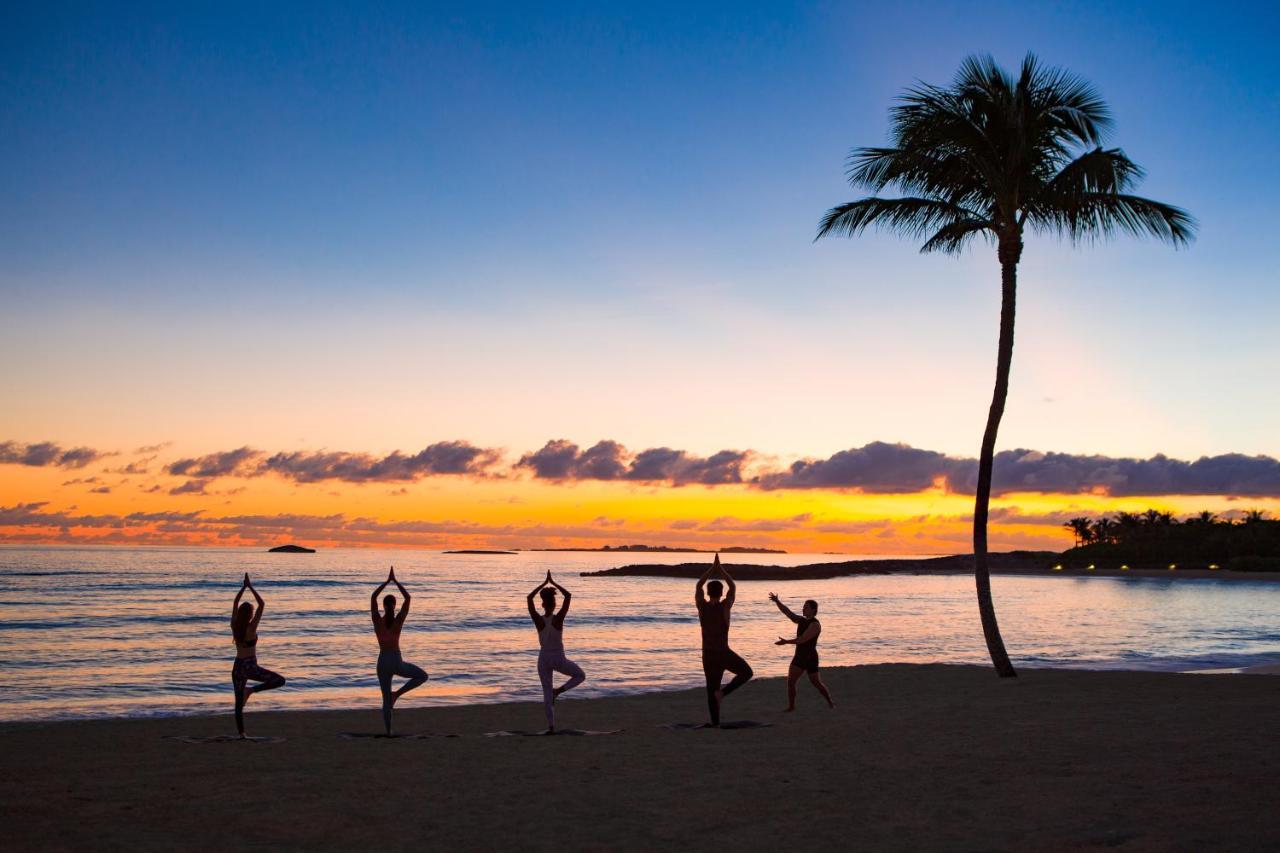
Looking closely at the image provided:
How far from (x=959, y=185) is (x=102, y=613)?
4422cm

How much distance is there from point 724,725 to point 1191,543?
511 feet

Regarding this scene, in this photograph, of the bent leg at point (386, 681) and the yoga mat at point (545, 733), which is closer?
the bent leg at point (386, 681)

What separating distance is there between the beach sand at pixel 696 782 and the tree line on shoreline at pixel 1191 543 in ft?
426

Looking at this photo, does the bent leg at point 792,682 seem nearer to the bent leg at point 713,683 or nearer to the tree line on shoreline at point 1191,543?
the bent leg at point 713,683

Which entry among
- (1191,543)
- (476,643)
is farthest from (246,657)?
(1191,543)

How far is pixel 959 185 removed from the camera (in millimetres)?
19172

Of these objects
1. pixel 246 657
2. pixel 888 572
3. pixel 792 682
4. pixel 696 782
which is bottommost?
pixel 888 572

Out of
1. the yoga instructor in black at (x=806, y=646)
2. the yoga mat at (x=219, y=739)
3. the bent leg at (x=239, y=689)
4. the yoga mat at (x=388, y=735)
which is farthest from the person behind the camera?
the yoga instructor in black at (x=806, y=646)

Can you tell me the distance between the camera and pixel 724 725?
13.6 meters

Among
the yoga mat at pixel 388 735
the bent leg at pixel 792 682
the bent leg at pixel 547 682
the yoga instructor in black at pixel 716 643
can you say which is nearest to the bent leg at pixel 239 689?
the yoga mat at pixel 388 735

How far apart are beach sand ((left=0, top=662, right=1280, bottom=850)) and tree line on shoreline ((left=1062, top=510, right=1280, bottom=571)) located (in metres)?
130

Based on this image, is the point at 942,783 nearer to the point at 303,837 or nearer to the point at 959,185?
the point at 303,837

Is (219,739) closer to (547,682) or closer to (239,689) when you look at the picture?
(239,689)

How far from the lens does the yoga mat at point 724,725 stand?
43.9 feet
